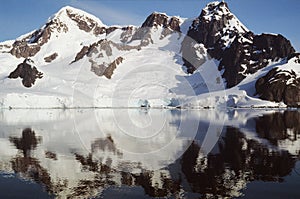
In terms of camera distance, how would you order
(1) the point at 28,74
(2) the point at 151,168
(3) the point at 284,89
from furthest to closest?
(1) the point at 28,74 < (3) the point at 284,89 < (2) the point at 151,168

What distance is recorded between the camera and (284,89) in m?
167

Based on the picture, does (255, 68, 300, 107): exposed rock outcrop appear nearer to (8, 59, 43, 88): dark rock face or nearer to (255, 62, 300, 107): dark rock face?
(255, 62, 300, 107): dark rock face

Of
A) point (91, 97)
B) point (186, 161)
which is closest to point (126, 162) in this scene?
point (186, 161)

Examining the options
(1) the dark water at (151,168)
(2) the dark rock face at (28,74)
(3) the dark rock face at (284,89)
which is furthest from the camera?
(2) the dark rock face at (28,74)

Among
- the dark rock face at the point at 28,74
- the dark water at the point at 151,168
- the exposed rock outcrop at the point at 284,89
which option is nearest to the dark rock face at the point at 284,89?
the exposed rock outcrop at the point at 284,89

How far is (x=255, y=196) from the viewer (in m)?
17.7

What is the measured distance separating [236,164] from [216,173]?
3.63m

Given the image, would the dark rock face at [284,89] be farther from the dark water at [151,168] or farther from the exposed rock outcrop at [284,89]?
the dark water at [151,168]

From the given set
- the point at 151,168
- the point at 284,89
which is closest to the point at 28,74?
the point at 284,89

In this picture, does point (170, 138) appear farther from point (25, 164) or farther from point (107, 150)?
point (25, 164)

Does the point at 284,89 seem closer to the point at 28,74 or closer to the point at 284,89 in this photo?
the point at 284,89

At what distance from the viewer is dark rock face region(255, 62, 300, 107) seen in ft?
546

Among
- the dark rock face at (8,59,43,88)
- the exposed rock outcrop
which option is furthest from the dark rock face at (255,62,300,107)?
the dark rock face at (8,59,43,88)

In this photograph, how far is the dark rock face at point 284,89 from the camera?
166500 mm
